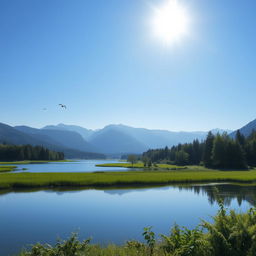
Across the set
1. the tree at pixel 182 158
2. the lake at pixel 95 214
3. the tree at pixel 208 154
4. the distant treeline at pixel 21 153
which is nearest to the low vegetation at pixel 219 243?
the lake at pixel 95 214

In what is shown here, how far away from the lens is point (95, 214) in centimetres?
2227

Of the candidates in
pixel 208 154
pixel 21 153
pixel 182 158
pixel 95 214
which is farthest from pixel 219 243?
pixel 21 153

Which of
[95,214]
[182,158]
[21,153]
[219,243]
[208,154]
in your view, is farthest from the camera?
[21,153]

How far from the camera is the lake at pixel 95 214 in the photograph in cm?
1602

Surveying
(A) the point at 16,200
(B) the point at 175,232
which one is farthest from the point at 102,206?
(B) the point at 175,232

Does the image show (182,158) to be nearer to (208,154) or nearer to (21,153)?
(208,154)

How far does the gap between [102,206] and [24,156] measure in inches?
6492

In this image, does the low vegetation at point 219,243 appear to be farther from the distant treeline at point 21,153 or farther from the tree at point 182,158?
the distant treeline at point 21,153

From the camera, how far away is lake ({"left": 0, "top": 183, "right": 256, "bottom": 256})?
16.0m

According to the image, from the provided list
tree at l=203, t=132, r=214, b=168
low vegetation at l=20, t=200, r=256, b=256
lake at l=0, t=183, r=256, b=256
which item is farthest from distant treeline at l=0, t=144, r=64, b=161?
low vegetation at l=20, t=200, r=256, b=256

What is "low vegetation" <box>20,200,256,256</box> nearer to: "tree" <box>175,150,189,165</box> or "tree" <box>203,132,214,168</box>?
"tree" <box>203,132,214,168</box>

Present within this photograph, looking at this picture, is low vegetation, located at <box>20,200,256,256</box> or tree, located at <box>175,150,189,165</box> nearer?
low vegetation, located at <box>20,200,256,256</box>

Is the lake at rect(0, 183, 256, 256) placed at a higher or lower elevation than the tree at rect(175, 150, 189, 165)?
lower

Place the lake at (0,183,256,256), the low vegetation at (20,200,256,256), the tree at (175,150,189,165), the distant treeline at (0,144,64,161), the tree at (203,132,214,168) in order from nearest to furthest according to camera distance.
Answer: the low vegetation at (20,200,256,256) → the lake at (0,183,256,256) → the tree at (203,132,214,168) → the tree at (175,150,189,165) → the distant treeline at (0,144,64,161)
